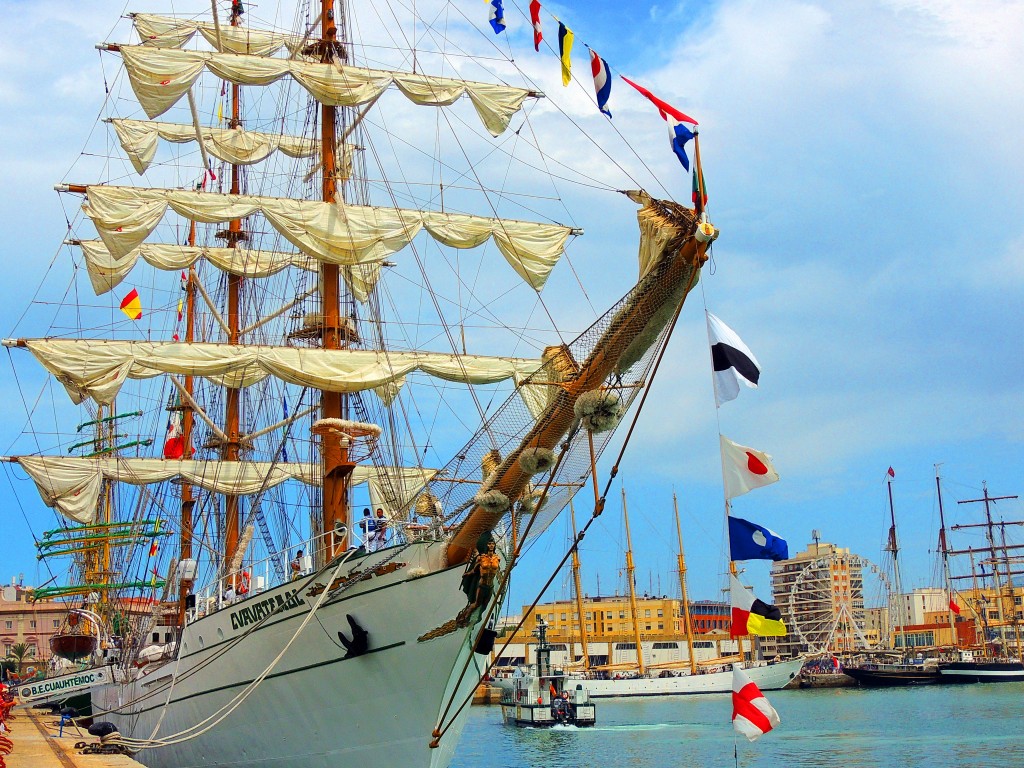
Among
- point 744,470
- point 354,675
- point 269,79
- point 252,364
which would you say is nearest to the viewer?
point 744,470

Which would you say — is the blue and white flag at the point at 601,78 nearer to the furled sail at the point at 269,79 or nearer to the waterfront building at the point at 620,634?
the furled sail at the point at 269,79

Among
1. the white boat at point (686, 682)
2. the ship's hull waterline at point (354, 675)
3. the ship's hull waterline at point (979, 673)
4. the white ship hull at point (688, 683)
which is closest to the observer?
the ship's hull waterline at point (354, 675)

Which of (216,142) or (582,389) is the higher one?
(216,142)

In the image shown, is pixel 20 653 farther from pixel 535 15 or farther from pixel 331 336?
pixel 535 15

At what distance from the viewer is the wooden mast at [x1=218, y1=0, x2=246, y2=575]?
124ft

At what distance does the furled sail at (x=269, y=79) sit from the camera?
29.7 meters

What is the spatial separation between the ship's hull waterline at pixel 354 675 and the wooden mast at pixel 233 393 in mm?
13414

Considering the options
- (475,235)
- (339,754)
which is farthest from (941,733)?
(339,754)

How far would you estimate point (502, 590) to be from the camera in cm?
2012

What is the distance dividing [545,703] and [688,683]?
32592mm

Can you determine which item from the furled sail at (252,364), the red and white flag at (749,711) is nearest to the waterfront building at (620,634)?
the furled sail at (252,364)

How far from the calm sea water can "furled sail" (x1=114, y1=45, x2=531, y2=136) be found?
20.4 metres

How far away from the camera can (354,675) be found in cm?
2069

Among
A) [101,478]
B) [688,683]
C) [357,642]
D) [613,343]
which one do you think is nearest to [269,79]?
[101,478]
